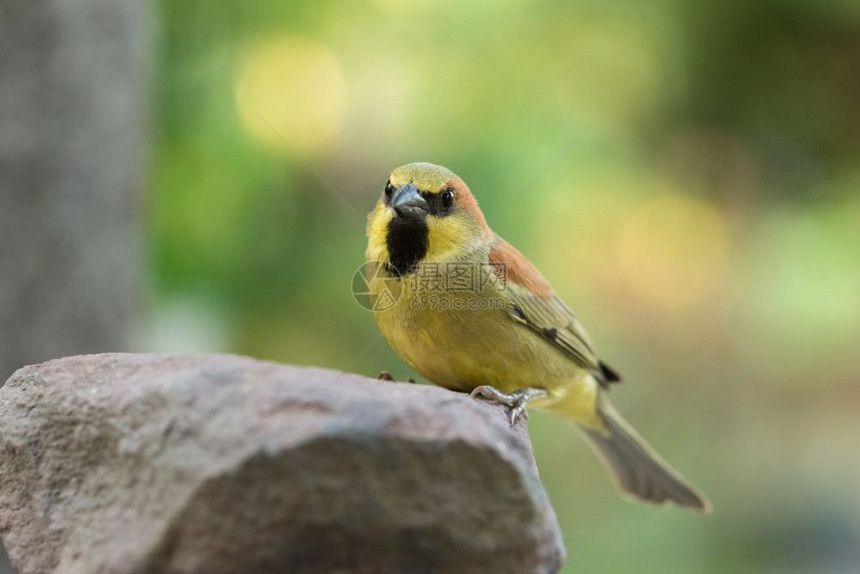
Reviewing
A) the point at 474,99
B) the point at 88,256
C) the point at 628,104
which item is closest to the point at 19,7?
the point at 88,256

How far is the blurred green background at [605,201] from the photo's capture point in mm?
6340

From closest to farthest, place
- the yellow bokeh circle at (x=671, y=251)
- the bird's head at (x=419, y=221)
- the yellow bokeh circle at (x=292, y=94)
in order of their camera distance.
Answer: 1. the bird's head at (x=419, y=221)
2. the yellow bokeh circle at (x=292, y=94)
3. the yellow bokeh circle at (x=671, y=251)

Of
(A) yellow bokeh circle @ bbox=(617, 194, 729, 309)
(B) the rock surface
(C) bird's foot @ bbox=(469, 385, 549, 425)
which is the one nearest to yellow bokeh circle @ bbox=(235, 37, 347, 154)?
(A) yellow bokeh circle @ bbox=(617, 194, 729, 309)

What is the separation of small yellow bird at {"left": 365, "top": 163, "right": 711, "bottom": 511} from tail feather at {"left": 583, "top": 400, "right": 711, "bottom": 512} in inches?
30.5

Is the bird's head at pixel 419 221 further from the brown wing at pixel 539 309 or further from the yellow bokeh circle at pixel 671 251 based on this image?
the yellow bokeh circle at pixel 671 251

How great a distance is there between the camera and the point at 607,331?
7.53m

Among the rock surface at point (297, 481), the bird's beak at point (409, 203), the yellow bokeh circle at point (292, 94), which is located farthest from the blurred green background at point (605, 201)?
the rock surface at point (297, 481)

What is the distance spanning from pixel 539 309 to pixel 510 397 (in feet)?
2.03

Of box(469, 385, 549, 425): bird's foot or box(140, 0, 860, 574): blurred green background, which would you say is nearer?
box(469, 385, 549, 425): bird's foot

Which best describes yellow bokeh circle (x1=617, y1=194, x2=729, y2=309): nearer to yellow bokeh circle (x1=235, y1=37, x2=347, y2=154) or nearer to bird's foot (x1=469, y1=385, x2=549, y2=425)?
yellow bokeh circle (x1=235, y1=37, x2=347, y2=154)

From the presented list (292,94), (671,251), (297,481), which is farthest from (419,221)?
(671,251)

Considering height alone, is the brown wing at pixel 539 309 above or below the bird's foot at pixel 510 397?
above

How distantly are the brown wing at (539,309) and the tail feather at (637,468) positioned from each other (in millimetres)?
510

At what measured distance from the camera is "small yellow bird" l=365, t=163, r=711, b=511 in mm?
3523
